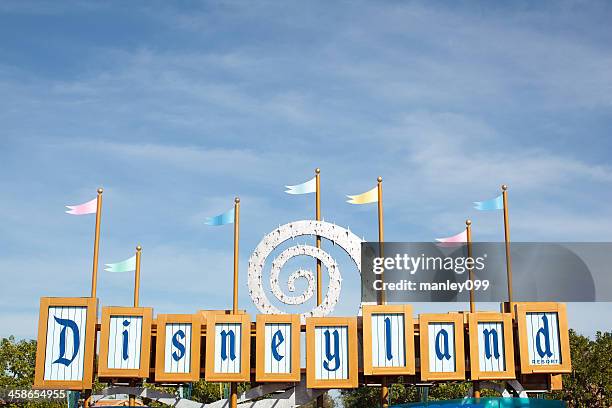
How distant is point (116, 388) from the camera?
32.2 meters

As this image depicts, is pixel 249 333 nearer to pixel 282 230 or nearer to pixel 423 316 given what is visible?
pixel 282 230

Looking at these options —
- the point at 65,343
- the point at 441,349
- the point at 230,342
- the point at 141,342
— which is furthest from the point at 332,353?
the point at 65,343

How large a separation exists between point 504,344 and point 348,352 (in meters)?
5.95

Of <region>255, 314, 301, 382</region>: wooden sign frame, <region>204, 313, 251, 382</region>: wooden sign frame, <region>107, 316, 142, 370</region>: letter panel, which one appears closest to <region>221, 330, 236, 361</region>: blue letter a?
<region>204, 313, 251, 382</region>: wooden sign frame

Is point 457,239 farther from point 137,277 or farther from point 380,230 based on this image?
point 137,277

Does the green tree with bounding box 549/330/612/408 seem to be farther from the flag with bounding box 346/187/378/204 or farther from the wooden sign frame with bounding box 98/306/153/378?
the wooden sign frame with bounding box 98/306/153/378

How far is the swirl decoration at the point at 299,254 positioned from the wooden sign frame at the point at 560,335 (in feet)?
21.6

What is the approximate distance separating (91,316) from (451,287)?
14.4 metres

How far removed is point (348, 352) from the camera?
30.9 m

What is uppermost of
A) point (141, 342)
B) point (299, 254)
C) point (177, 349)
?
point (299, 254)

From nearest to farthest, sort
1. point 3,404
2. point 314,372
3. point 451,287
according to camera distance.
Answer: point 314,372 < point 451,287 < point 3,404

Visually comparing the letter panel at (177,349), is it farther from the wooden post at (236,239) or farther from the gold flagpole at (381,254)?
the gold flagpole at (381,254)

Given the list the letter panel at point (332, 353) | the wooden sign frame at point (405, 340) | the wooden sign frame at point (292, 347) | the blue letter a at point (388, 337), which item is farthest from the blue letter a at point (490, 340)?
the wooden sign frame at point (292, 347)

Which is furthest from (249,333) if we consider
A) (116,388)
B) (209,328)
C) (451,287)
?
(451,287)
